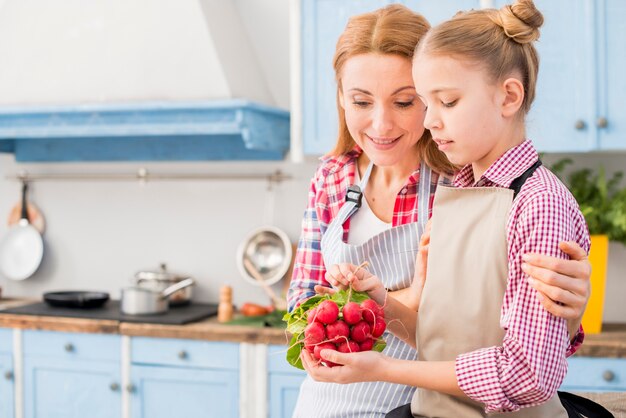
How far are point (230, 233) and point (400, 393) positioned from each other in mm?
2373

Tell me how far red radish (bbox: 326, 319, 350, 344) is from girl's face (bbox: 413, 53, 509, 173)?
33cm

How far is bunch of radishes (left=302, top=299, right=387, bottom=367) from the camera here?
1.30m

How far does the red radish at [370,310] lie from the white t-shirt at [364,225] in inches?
12.7

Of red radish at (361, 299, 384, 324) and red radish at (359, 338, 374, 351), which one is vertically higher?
red radish at (361, 299, 384, 324)

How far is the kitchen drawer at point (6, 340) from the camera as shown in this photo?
11.5 feet

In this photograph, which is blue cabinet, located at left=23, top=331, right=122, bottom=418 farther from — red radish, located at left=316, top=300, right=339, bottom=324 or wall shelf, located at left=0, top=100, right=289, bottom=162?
red radish, located at left=316, top=300, right=339, bottom=324

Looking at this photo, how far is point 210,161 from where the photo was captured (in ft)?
12.7

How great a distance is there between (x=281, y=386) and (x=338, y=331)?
1929 mm

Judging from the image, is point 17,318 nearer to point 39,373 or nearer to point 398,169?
point 39,373

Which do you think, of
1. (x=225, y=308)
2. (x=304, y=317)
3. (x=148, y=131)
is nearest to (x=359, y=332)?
(x=304, y=317)

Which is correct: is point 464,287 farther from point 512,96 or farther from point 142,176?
point 142,176

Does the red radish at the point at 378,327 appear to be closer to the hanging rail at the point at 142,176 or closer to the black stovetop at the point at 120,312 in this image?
the black stovetop at the point at 120,312

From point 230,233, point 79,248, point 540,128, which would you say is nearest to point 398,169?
point 540,128

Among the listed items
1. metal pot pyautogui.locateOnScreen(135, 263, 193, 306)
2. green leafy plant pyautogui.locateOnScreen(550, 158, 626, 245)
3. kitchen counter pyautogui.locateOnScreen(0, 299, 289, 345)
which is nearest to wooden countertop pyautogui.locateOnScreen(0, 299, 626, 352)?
kitchen counter pyautogui.locateOnScreen(0, 299, 289, 345)
